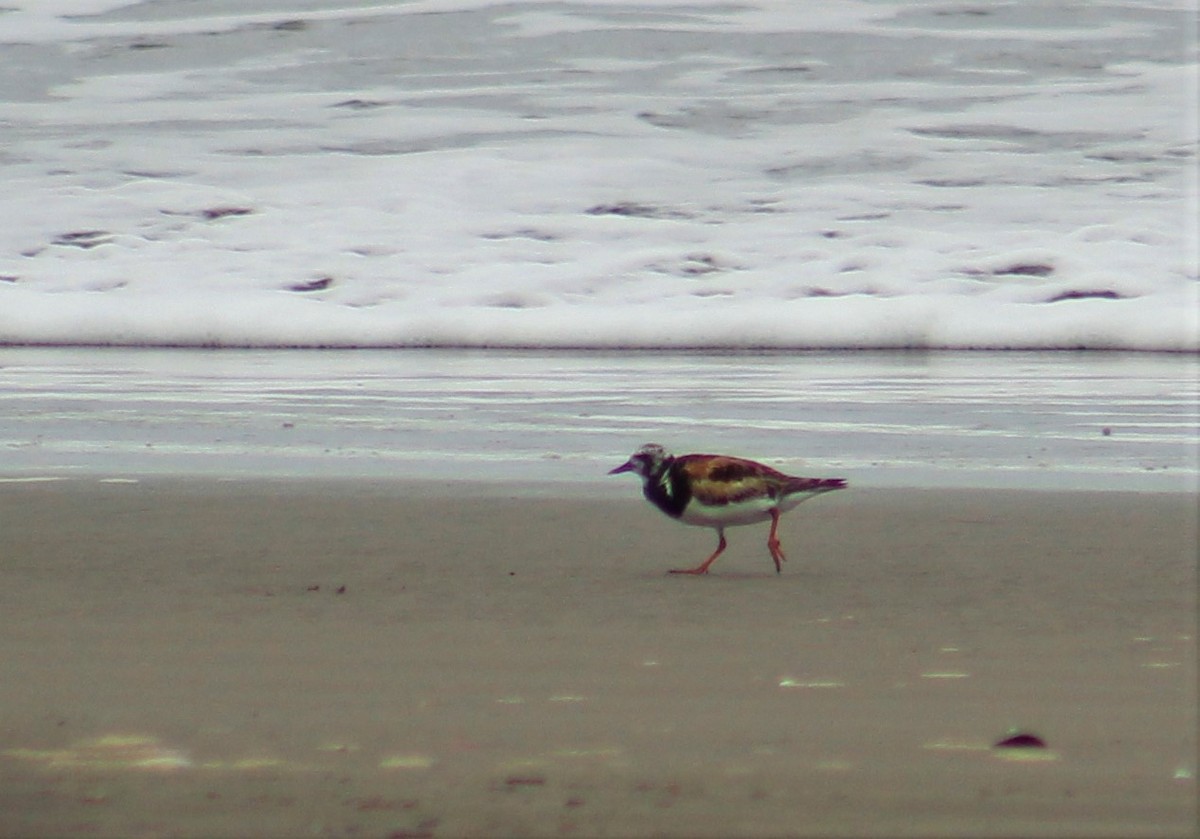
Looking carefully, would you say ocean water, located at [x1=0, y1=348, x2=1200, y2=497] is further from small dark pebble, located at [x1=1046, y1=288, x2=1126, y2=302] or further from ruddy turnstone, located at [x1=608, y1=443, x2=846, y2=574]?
small dark pebble, located at [x1=1046, y1=288, x2=1126, y2=302]

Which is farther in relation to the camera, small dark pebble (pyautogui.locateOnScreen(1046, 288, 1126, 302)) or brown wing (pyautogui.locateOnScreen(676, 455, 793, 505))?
small dark pebble (pyautogui.locateOnScreen(1046, 288, 1126, 302))

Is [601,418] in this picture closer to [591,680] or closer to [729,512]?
[729,512]

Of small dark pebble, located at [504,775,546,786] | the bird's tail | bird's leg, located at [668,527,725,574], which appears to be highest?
small dark pebble, located at [504,775,546,786]

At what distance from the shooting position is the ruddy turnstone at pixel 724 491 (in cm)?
431

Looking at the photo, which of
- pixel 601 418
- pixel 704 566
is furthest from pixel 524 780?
pixel 601 418

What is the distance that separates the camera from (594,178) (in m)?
17.7

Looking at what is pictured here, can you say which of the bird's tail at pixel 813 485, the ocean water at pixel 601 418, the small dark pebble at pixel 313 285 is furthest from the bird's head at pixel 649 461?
the small dark pebble at pixel 313 285

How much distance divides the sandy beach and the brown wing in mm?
173

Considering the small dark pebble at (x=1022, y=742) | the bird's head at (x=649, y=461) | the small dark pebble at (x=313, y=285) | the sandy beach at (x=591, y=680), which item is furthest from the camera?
the small dark pebble at (x=313, y=285)

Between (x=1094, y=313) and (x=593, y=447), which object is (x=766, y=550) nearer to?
(x=593, y=447)

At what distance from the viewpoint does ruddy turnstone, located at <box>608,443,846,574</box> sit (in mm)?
4309

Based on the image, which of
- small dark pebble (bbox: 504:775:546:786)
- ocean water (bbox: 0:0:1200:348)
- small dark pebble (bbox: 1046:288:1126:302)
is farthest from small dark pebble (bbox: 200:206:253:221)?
small dark pebble (bbox: 504:775:546:786)

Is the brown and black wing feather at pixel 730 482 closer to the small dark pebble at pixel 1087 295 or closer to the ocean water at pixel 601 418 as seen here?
the ocean water at pixel 601 418

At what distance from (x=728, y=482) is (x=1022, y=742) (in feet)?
6.17
